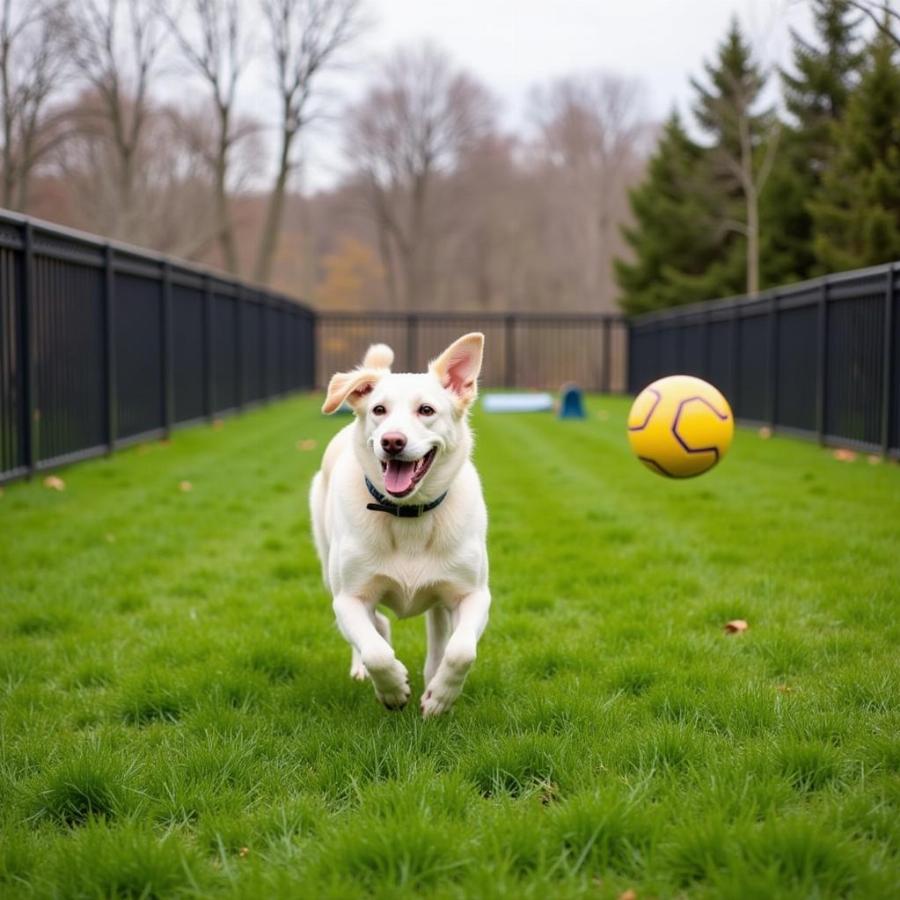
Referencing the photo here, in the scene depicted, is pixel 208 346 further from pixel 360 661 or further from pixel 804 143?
pixel 804 143

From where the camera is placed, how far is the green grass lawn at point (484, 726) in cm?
242

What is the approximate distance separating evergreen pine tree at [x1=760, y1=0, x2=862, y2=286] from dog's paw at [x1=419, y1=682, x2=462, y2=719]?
77.4 ft

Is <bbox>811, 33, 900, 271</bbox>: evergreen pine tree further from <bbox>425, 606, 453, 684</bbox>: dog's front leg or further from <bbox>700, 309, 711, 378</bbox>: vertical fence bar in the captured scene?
<bbox>425, 606, 453, 684</bbox>: dog's front leg

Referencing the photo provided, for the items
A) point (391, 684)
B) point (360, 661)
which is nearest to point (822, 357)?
point (360, 661)

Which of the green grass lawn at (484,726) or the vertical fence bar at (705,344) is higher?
the vertical fence bar at (705,344)

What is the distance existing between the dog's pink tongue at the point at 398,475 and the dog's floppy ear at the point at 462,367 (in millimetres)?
527

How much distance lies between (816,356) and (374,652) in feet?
36.6

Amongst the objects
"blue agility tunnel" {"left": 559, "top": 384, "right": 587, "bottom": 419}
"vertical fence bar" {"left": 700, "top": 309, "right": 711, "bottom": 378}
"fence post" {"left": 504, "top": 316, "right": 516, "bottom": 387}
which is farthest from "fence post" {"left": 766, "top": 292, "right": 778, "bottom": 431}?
Answer: "fence post" {"left": 504, "top": 316, "right": 516, "bottom": 387}

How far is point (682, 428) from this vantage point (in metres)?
5.58

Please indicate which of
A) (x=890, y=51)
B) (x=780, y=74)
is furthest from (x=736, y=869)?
(x=780, y=74)

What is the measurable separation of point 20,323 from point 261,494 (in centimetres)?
271

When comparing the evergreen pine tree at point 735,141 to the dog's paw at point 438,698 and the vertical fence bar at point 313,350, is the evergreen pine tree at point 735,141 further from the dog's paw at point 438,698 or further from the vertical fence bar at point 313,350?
the dog's paw at point 438,698

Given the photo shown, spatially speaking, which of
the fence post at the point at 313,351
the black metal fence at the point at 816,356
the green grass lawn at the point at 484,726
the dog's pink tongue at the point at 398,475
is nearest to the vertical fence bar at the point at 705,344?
the black metal fence at the point at 816,356

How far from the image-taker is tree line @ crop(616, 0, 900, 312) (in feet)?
63.5
